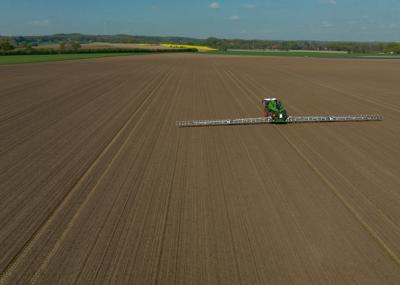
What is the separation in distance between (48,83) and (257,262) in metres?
32.6

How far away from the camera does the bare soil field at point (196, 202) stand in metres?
6.29

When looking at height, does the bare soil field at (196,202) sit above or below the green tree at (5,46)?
below

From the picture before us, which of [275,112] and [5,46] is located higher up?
[5,46]

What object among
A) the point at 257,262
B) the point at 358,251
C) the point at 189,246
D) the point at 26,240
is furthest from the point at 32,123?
the point at 358,251

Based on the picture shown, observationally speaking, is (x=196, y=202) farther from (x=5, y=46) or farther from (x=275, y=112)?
(x=5, y=46)

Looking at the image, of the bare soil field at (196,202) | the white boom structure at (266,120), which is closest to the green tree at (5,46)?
the bare soil field at (196,202)

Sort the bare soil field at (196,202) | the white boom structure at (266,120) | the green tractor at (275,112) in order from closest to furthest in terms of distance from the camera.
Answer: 1. the bare soil field at (196,202)
2. the white boom structure at (266,120)
3. the green tractor at (275,112)

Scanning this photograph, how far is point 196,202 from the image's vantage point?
871cm

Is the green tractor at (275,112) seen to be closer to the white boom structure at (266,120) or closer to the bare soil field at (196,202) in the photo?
the white boom structure at (266,120)

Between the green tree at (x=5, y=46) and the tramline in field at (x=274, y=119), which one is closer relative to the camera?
the tramline in field at (x=274, y=119)

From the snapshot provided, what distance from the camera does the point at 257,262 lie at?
21.0 ft

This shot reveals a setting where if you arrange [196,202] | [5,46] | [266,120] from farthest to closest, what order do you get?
[5,46] < [266,120] < [196,202]

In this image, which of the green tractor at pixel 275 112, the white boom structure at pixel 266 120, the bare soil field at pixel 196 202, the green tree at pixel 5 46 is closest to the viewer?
the bare soil field at pixel 196 202

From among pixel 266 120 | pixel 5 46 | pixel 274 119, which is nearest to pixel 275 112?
pixel 274 119
